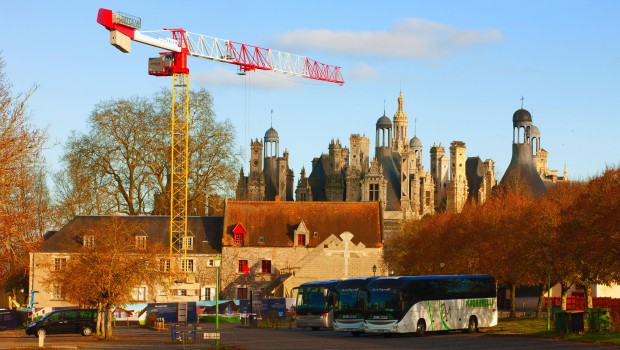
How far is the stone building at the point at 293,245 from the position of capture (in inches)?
3226

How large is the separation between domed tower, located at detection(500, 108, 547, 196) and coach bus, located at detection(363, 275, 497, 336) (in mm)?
62474

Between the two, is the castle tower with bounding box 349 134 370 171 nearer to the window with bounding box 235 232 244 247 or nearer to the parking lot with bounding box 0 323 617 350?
the window with bounding box 235 232 244 247

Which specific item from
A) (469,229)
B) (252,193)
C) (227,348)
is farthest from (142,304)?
(252,193)

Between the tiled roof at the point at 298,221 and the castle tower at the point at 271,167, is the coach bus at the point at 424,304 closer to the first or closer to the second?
the tiled roof at the point at 298,221

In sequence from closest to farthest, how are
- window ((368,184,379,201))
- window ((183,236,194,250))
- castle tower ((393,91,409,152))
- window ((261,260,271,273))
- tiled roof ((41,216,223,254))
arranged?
1. tiled roof ((41,216,223,254))
2. window ((261,260,271,273))
3. window ((183,236,194,250))
4. window ((368,184,379,201))
5. castle tower ((393,91,409,152))

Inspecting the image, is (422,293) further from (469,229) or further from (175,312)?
(175,312)

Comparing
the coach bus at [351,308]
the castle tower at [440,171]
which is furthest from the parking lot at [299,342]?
the castle tower at [440,171]

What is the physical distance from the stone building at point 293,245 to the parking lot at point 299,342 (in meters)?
26.1

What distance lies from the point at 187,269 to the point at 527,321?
1411 inches

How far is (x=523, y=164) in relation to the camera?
124 m

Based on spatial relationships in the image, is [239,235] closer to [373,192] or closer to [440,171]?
[373,192]

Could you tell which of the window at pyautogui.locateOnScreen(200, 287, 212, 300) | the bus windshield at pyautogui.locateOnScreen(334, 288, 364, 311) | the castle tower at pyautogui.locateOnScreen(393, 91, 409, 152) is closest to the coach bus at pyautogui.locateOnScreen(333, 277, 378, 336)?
the bus windshield at pyautogui.locateOnScreen(334, 288, 364, 311)

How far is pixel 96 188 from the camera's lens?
91.1 metres

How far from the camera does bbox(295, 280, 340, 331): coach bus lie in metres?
56.8
